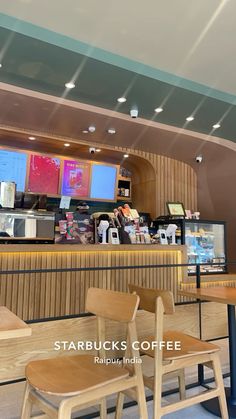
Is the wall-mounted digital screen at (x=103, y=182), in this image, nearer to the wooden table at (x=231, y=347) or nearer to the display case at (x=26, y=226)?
the display case at (x=26, y=226)

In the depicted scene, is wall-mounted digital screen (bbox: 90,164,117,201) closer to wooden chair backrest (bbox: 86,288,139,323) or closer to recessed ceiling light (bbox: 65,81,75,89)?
recessed ceiling light (bbox: 65,81,75,89)

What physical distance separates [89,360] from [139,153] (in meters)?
4.12

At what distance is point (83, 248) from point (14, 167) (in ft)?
6.69

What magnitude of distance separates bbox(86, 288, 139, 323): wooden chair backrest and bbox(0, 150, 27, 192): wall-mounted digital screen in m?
3.19

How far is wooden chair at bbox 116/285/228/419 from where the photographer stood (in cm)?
167

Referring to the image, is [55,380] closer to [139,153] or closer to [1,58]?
[1,58]

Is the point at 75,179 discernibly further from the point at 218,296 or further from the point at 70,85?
the point at 218,296

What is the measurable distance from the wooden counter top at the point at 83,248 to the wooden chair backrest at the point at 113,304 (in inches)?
52.4

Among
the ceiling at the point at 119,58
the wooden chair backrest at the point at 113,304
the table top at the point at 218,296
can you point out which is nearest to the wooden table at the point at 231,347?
the table top at the point at 218,296

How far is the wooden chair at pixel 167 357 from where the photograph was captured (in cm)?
167

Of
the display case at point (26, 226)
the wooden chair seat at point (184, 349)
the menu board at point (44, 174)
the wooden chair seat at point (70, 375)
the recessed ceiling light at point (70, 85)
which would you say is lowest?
the wooden chair seat at point (70, 375)

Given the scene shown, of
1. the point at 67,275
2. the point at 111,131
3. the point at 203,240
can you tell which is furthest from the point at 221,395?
the point at 111,131

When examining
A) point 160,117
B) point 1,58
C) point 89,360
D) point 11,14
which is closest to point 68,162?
point 160,117

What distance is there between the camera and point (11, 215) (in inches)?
125
